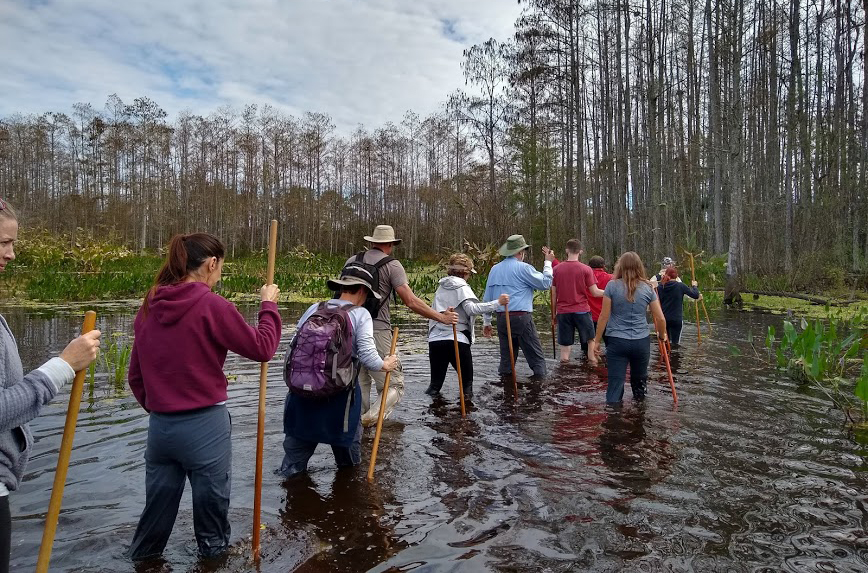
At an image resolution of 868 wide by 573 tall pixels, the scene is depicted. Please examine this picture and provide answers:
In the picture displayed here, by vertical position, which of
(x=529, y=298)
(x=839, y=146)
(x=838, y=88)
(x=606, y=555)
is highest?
(x=838, y=88)

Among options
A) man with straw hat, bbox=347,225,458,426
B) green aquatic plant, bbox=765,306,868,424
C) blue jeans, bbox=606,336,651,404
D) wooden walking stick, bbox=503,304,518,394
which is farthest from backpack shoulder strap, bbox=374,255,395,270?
green aquatic plant, bbox=765,306,868,424

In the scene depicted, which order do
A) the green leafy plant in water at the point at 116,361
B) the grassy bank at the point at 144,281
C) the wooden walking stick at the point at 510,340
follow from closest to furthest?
the green leafy plant in water at the point at 116,361, the wooden walking stick at the point at 510,340, the grassy bank at the point at 144,281

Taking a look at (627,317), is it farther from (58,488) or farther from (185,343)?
(58,488)

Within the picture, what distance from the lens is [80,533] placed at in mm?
3680

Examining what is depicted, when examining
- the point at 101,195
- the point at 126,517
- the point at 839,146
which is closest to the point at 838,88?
the point at 839,146

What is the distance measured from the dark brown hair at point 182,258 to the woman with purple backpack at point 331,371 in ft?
3.67

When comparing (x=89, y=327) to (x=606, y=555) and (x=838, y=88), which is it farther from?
(x=838, y=88)

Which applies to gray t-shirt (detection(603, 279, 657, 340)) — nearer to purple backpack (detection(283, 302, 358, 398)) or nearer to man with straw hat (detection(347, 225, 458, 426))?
man with straw hat (detection(347, 225, 458, 426))

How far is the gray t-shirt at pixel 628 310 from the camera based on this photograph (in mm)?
6324

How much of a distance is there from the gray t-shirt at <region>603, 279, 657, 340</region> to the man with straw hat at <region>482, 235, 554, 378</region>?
58.6 inches

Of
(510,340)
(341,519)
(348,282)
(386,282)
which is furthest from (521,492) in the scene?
(510,340)

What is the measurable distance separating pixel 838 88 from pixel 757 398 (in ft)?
75.1

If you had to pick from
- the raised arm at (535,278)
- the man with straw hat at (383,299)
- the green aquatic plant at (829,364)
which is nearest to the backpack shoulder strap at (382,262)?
the man with straw hat at (383,299)

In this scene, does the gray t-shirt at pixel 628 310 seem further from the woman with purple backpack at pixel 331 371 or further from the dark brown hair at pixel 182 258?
the dark brown hair at pixel 182 258
